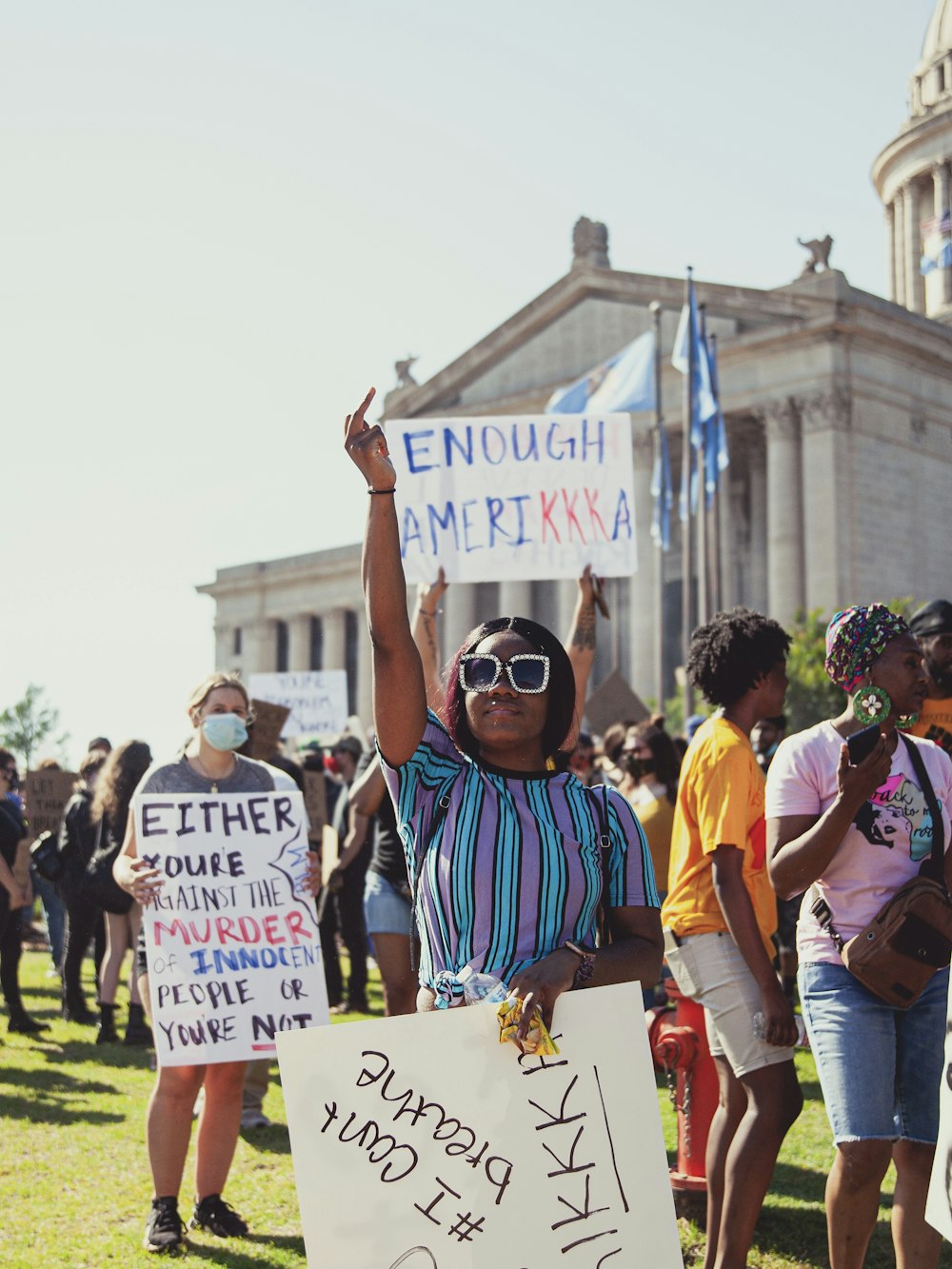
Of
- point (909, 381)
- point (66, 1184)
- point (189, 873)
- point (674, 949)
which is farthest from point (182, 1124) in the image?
point (909, 381)

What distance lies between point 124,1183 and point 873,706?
13.8 feet

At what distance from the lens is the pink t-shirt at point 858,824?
4340 mm

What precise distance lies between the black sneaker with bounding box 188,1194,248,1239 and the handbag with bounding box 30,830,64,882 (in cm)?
582

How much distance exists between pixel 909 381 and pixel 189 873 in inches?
1529

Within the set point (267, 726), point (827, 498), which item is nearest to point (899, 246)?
point (827, 498)

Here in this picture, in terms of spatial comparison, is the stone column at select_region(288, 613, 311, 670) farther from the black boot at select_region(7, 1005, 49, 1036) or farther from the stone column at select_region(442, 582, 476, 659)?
the black boot at select_region(7, 1005, 49, 1036)

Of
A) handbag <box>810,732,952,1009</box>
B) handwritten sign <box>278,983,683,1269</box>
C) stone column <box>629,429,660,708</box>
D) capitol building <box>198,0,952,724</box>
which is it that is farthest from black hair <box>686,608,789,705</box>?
stone column <box>629,429,660,708</box>

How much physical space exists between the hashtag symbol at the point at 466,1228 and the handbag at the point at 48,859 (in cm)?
895

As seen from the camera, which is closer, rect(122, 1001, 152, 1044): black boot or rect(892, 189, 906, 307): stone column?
rect(122, 1001, 152, 1044): black boot

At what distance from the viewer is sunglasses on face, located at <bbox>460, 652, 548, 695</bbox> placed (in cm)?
319

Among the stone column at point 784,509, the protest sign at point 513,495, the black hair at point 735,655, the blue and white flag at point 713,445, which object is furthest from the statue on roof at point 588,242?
the black hair at point 735,655

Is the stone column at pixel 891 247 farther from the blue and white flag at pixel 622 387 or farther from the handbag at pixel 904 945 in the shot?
the handbag at pixel 904 945

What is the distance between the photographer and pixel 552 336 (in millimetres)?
47312

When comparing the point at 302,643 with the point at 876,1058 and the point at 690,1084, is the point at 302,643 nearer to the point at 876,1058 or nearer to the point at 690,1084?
the point at 690,1084
